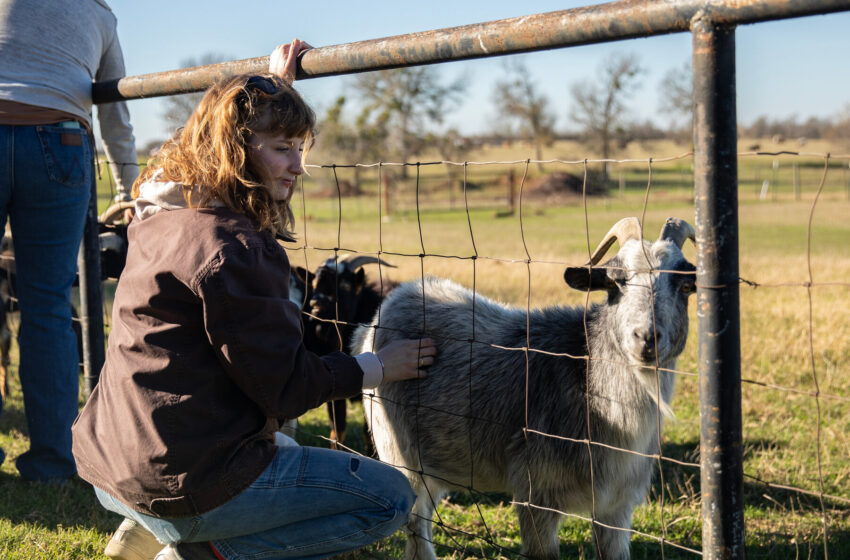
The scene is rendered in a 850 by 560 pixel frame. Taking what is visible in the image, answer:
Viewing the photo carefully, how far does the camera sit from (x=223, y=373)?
7.70ft

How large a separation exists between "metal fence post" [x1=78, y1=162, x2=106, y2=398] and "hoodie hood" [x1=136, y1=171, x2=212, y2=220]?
78.1 inches

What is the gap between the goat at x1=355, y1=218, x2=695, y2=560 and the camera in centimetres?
332

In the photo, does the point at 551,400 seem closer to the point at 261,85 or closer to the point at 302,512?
the point at 302,512

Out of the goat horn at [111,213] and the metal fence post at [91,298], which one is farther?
the goat horn at [111,213]

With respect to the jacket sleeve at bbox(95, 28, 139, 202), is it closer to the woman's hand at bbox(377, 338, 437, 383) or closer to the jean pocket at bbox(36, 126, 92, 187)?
the jean pocket at bbox(36, 126, 92, 187)

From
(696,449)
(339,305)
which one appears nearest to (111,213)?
(339,305)

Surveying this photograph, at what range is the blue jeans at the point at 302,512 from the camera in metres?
2.39

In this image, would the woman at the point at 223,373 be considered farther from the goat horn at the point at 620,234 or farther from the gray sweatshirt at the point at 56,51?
the gray sweatshirt at the point at 56,51

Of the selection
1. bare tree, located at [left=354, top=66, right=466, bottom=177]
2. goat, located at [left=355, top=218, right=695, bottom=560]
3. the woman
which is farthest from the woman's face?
bare tree, located at [left=354, top=66, right=466, bottom=177]

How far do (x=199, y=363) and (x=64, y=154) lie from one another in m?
2.05

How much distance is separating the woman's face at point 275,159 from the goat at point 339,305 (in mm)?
2939

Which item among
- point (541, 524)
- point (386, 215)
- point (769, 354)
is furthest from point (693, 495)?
point (386, 215)

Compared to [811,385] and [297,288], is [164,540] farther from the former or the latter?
[811,385]

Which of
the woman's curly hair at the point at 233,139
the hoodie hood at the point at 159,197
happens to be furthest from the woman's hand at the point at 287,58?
the hoodie hood at the point at 159,197
